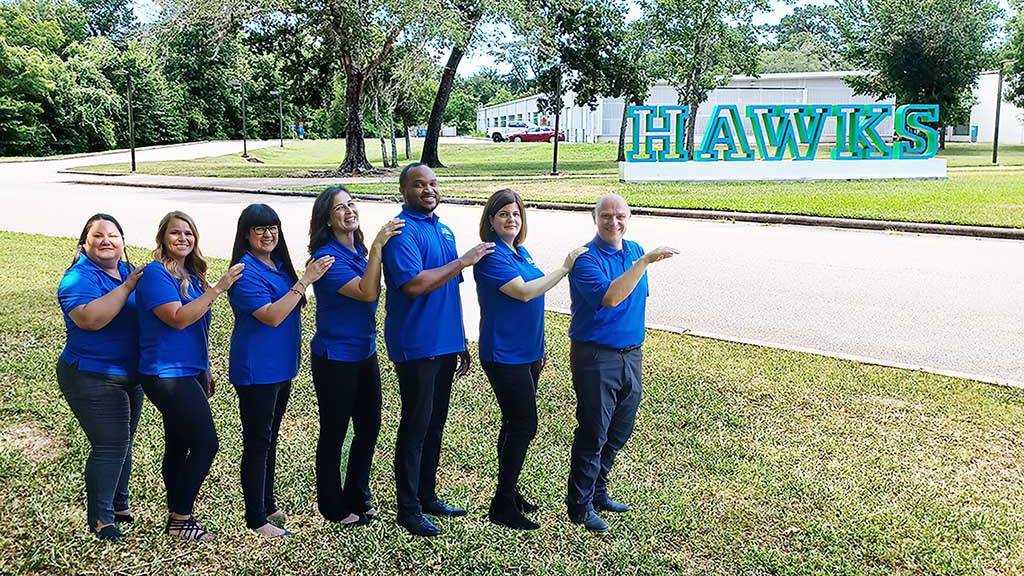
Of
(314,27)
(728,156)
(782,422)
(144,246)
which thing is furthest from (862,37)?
(782,422)

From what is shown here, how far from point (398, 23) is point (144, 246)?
20038 millimetres

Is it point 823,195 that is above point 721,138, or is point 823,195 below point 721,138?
below

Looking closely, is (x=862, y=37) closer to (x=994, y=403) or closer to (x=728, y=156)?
(x=728, y=156)

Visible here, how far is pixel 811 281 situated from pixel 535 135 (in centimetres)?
5678

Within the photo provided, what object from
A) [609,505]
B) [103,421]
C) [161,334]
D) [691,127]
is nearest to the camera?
[161,334]

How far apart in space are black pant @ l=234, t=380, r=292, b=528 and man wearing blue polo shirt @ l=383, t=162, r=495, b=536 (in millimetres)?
510

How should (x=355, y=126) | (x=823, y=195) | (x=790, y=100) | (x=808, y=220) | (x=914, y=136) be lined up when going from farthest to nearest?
(x=790, y=100)
(x=355, y=126)
(x=914, y=136)
(x=823, y=195)
(x=808, y=220)

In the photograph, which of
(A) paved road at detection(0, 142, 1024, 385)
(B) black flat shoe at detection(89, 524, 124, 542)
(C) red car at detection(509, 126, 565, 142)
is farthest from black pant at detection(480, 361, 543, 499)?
Result: (C) red car at detection(509, 126, 565, 142)

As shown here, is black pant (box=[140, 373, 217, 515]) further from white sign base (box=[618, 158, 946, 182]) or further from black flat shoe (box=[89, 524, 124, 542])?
white sign base (box=[618, 158, 946, 182])

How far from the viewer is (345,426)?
12.6 feet

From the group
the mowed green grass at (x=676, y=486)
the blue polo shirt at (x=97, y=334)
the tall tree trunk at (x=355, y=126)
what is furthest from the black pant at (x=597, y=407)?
the tall tree trunk at (x=355, y=126)

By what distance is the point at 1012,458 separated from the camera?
5.30 metres

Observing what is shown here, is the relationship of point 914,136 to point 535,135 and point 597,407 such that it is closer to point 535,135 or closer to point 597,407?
point 597,407

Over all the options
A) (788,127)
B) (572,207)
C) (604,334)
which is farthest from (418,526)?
(788,127)
